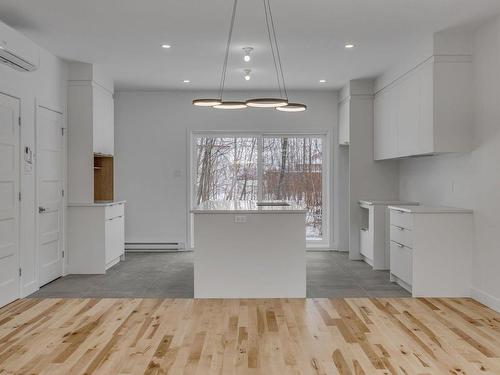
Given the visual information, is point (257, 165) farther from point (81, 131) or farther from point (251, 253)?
point (251, 253)

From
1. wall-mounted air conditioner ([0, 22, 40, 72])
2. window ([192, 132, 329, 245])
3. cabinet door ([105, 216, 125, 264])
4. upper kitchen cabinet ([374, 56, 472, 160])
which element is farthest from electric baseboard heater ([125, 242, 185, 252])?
upper kitchen cabinet ([374, 56, 472, 160])

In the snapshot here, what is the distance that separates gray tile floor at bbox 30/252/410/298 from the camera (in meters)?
5.23

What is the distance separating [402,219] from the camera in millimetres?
5395

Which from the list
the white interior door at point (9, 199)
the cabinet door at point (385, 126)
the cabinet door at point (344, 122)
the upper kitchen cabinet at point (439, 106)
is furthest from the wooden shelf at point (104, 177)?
the upper kitchen cabinet at point (439, 106)

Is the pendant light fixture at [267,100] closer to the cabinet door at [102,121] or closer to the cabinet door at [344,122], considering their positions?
the cabinet door at [344,122]

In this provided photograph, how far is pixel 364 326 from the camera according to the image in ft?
13.2

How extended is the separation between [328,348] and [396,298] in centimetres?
178

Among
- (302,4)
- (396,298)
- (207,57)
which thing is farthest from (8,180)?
(396,298)

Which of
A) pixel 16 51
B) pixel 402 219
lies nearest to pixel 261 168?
pixel 402 219

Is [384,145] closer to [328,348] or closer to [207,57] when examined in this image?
[207,57]

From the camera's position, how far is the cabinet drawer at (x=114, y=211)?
637 cm

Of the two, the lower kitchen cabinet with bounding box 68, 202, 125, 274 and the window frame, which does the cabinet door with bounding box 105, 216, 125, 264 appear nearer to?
the lower kitchen cabinet with bounding box 68, 202, 125, 274

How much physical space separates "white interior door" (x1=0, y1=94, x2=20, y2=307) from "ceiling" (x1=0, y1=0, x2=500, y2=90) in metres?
0.91

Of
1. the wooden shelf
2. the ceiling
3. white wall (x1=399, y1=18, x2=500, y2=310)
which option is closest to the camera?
the ceiling
